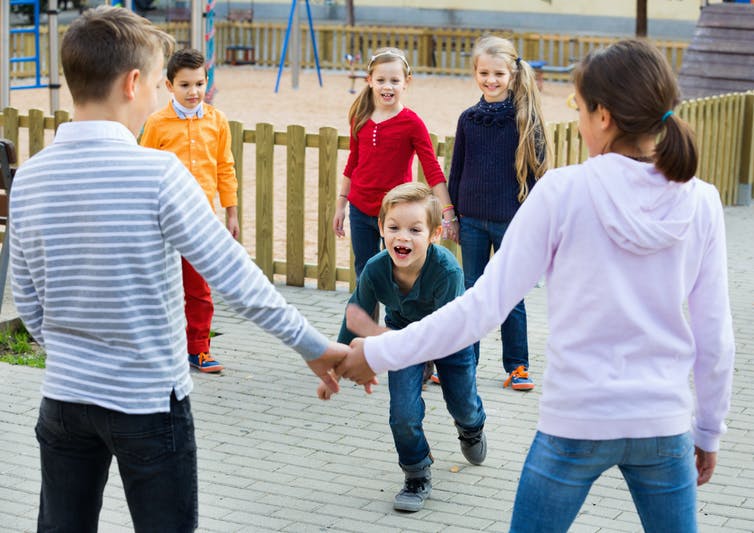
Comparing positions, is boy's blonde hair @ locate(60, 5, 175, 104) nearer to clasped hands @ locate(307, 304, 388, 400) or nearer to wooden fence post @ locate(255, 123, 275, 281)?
clasped hands @ locate(307, 304, 388, 400)

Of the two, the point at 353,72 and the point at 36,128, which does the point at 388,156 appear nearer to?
the point at 36,128

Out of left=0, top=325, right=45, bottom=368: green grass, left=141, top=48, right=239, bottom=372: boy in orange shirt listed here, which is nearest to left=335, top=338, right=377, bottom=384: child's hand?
left=141, top=48, right=239, bottom=372: boy in orange shirt

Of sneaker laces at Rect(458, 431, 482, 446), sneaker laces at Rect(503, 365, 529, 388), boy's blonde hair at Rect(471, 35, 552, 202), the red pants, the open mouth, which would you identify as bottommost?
sneaker laces at Rect(503, 365, 529, 388)

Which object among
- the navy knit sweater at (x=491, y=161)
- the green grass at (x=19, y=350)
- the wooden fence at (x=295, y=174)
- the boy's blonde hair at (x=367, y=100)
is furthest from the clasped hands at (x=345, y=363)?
the wooden fence at (x=295, y=174)

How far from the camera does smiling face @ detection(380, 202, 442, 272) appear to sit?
15.1 ft

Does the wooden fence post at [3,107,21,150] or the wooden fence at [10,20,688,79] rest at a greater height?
the wooden fence at [10,20,688,79]

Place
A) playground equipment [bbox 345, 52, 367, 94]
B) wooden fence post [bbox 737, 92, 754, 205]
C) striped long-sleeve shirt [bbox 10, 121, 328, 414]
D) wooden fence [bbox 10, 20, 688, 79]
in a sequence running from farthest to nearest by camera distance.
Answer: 1. wooden fence [bbox 10, 20, 688, 79]
2. playground equipment [bbox 345, 52, 367, 94]
3. wooden fence post [bbox 737, 92, 754, 205]
4. striped long-sleeve shirt [bbox 10, 121, 328, 414]

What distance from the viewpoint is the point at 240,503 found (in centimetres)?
480

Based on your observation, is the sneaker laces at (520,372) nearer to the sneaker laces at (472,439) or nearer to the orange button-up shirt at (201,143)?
the sneaker laces at (472,439)

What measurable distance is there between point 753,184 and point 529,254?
37.5 ft

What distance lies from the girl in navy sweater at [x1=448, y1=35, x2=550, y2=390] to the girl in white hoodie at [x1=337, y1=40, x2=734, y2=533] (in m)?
3.31

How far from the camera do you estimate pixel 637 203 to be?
2.71 m

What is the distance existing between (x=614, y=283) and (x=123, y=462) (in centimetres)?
121

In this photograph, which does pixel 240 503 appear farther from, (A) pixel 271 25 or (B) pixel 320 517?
(A) pixel 271 25
